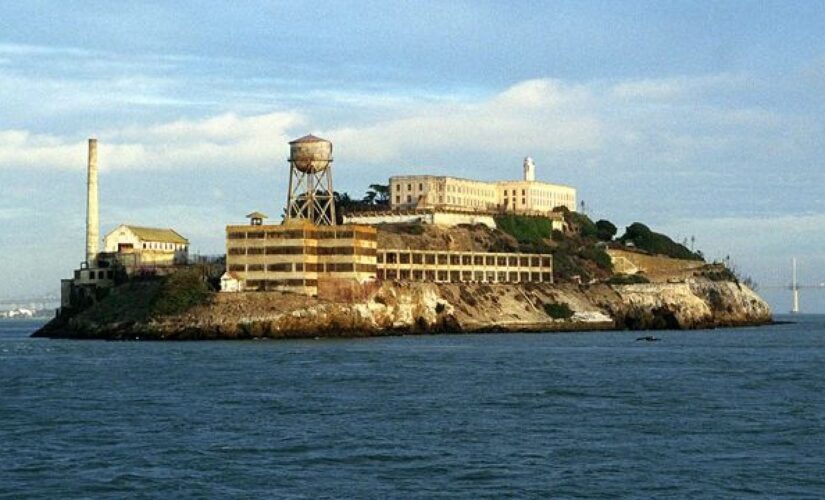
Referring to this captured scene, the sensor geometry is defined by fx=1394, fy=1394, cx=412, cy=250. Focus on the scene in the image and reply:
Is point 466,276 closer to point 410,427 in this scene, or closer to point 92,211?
point 92,211

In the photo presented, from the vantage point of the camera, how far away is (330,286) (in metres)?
153

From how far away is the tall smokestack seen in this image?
175m

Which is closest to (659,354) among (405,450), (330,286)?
(330,286)

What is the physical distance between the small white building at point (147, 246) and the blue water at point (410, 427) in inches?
2588

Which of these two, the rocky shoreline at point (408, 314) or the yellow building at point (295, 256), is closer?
the rocky shoreline at point (408, 314)

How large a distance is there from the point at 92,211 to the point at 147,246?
8657 mm

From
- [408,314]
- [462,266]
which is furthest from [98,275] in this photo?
[462,266]

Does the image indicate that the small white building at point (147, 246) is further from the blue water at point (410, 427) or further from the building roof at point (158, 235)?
the blue water at point (410, 427)

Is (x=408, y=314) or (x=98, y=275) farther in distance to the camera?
(x=98, y=275)

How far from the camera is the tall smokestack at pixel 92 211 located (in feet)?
573

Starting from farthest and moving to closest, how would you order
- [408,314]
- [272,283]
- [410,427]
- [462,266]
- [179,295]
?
[462,266] < [408,314] < [272,283] < [179,295] < [410,427]

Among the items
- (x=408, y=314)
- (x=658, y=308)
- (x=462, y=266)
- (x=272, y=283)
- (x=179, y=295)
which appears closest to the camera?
(x=179, y=295)

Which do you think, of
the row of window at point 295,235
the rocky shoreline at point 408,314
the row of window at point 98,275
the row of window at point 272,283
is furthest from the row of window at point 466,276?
the row of window at point 98,275

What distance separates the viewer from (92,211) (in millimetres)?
175750
